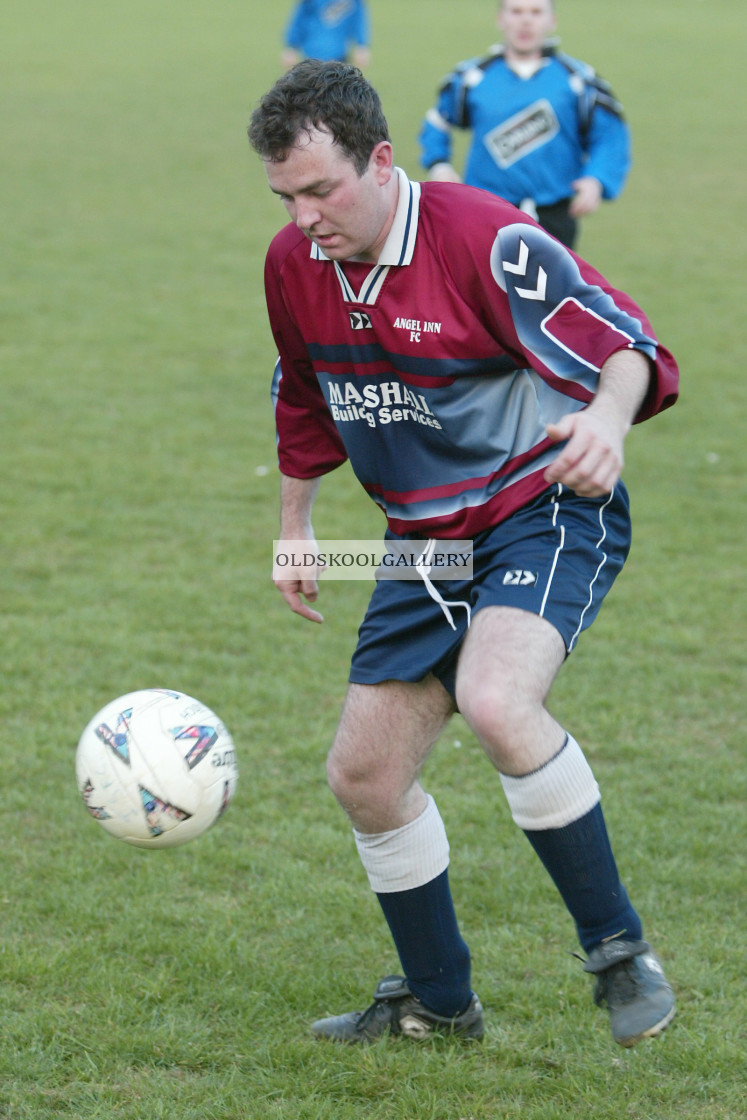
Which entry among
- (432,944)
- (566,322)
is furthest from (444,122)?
(432,944)

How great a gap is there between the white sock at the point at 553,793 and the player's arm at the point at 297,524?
97cm

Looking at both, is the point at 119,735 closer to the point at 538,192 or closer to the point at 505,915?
the point at 505,915

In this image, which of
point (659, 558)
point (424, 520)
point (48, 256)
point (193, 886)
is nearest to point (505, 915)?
point (193, 886)

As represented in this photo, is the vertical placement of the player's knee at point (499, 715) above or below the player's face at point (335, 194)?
below

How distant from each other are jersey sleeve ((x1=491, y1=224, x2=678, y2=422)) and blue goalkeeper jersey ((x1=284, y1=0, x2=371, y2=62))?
12444 millimetres

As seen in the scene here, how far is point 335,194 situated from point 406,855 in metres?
1.51

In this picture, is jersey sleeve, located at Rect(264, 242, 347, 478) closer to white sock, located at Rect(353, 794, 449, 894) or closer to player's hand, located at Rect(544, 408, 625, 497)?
white sock, located at Rect(353, 794, 449, 894)

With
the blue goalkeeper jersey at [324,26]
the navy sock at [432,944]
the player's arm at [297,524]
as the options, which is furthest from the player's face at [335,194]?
the blue goalkeeper jersey at [324,26]

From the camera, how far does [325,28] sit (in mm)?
14758

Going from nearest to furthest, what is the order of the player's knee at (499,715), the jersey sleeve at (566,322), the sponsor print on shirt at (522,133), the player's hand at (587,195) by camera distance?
the player's knee at (499,715)
the jersey sleeve at (566,322)
the player's hand at (587,195)
the sponsor print on shirt at (522,133)

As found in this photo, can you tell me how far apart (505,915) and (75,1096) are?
1320 millimetres

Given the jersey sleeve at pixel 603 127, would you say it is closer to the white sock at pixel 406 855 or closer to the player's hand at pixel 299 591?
the player's hand at pixel 299 591

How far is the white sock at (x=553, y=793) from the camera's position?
2.78 meters

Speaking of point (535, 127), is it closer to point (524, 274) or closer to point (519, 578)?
point (524, 274)
